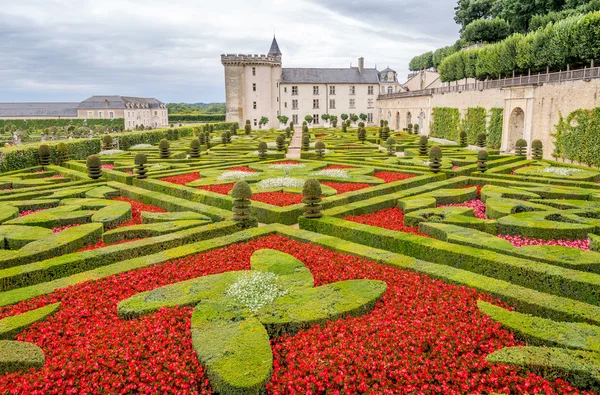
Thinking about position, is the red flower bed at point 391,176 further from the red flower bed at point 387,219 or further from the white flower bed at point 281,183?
the red flower bed at point 387,219

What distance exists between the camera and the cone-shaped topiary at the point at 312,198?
1121 cm

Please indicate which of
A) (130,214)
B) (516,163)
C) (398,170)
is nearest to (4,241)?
(130,214)

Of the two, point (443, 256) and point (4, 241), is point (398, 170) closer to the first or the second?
point (443, 256)

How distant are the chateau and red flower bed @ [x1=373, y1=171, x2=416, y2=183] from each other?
4705cm

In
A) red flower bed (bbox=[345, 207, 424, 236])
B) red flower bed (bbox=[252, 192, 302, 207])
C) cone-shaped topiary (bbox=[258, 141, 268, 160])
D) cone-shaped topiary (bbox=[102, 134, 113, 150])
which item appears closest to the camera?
red flower bed (bbox=[345, 207, 424, 236])

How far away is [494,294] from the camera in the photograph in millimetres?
6840

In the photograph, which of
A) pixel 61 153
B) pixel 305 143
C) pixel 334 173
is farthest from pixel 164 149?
pixel 334 173

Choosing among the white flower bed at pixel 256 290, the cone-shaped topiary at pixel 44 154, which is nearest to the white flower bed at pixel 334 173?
the white flower bed at pixel 256 290

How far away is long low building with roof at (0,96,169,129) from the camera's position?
8212 centimetres

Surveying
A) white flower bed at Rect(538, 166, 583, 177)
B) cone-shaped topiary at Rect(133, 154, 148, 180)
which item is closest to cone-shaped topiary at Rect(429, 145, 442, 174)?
white flower bed at Rect(538, 166, 583, 177)

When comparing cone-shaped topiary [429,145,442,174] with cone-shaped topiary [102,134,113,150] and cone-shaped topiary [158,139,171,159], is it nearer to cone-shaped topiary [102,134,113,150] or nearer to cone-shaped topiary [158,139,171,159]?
cone-shaped topiary [158,139,171,159]

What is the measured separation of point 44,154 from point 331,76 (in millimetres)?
53659

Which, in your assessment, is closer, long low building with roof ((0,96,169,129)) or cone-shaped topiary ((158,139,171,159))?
cone-shaped topiary ((158,139,171,159))

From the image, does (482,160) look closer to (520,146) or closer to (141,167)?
(520,146)
